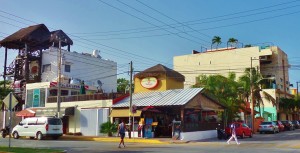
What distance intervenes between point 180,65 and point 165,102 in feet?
185

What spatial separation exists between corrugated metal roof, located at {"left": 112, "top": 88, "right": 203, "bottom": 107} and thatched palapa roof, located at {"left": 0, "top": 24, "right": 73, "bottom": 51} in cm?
3045

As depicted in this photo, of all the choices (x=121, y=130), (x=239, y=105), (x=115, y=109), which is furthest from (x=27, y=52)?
(x=121, y=130)

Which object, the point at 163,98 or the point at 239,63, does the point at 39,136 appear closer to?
the point at 163,98

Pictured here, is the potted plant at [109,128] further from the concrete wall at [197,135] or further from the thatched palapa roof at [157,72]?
the concrete wall at [197,135]

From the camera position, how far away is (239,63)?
78125 mm

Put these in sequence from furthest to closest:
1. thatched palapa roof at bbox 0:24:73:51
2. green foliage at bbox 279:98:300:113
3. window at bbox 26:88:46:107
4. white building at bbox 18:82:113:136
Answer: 1. green foliage at bbox 279:98:300:113
2. thatched palapa roof at bbox 0:24:73:51
3. window at bbox 26:88:46:107
4. white building at bbox 18:82:113:136

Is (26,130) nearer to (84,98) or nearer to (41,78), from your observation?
(84,98)

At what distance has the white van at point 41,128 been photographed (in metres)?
31.1

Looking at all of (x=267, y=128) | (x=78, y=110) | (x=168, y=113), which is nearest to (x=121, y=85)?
(x=78, y=110)

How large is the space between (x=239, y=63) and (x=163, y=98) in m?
49.2

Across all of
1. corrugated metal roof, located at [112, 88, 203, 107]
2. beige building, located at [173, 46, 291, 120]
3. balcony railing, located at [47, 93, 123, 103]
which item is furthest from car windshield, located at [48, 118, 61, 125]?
beige building, located at [173, 46, 291, 120]

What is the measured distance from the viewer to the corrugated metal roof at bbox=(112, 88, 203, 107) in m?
30.9

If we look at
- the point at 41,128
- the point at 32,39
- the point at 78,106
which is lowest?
the point at 41,128

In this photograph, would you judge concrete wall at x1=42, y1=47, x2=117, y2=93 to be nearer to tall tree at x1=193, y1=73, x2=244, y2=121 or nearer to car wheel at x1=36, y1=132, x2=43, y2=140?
tall tree at x1=193, y1=73, x2=244, y2=121
